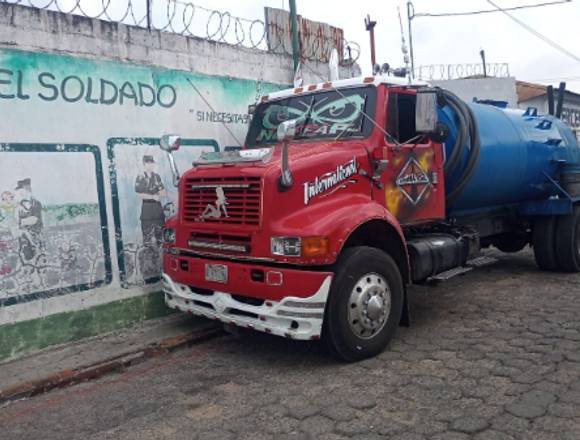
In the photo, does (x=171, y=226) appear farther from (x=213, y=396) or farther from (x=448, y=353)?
(x=448, y=353)

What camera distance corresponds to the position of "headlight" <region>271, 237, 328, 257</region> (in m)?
4.37

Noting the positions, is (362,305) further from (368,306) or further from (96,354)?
(96,354)

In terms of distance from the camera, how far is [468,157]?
6.27 metres

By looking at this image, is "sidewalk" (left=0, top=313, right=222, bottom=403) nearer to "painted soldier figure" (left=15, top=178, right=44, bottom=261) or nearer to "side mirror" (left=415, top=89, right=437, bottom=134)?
"painted soldier figure" (left=15, top=178, right=44, bottom=261)

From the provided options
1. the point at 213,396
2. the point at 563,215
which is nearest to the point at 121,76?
the point at 213,396

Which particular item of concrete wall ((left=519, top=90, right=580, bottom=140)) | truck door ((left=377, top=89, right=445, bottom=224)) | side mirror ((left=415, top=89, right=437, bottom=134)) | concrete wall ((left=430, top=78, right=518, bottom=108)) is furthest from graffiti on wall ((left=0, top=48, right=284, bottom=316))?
concrete wall ((left=519, top=90, right=580, bottom=140))

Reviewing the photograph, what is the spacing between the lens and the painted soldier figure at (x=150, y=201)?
6.02 meters

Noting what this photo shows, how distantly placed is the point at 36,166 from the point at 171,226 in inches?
51.5

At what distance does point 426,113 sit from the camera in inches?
205

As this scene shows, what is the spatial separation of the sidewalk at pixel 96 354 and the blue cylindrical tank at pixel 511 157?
3.23m

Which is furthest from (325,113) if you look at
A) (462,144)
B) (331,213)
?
(462,144)

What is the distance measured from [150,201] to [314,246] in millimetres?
2418

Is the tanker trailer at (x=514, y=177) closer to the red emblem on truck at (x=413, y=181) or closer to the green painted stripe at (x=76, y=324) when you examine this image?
the red emblem on truck at (x=413, y=181)

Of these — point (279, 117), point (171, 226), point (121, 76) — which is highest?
point (121, 76)
